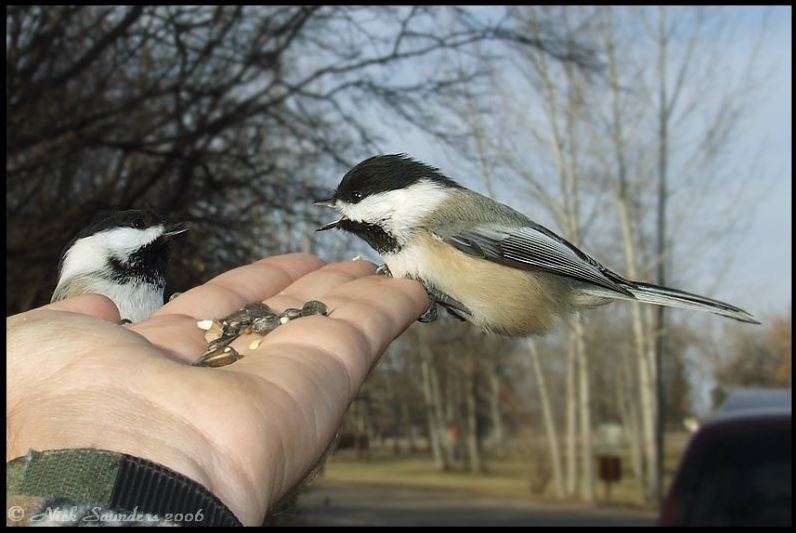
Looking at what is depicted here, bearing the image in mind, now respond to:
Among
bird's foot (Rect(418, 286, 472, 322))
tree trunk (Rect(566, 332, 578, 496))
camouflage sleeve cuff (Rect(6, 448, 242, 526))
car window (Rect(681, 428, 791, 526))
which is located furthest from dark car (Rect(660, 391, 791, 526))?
tree trunk (Rect(566, 332, 578, 496))

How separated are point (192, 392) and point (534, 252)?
3.60ft

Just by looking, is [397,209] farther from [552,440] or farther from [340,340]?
[552,440]

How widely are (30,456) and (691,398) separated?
20464 mm

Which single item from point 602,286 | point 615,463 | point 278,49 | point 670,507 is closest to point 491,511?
point 615,463

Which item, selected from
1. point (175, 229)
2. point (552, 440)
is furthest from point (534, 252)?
point (552, 440)

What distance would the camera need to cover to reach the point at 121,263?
6.97 feet

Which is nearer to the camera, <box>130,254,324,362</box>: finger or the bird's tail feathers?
<box>130,254,324,362</box>: finger

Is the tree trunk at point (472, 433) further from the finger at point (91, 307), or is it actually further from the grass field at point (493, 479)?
the finger at point (91, 307)

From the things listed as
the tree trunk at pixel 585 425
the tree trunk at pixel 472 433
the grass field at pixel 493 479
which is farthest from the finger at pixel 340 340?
the tree trunk at pixel 472 433

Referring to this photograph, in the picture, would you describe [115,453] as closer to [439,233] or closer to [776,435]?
[439,233]

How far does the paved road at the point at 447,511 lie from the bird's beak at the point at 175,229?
5.02 metres

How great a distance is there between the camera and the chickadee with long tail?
1.97 m

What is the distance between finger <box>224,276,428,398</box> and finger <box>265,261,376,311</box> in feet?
0.22

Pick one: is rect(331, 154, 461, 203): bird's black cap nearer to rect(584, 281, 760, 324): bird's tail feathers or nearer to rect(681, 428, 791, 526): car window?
rect(584, 281, 760, 324): bird's tail feathers
